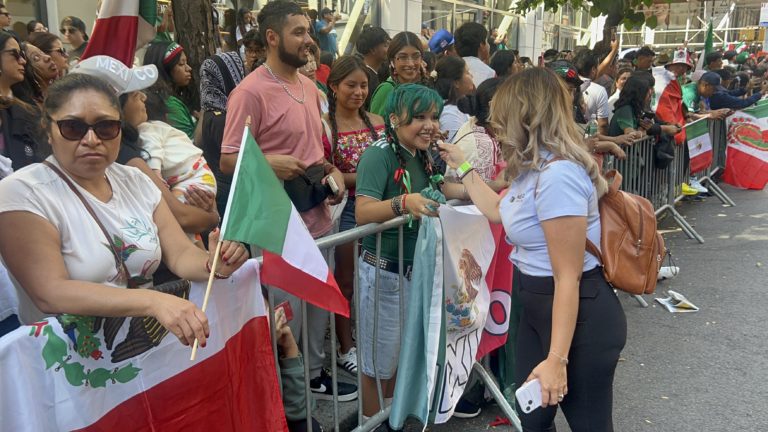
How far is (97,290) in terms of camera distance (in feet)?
6.38

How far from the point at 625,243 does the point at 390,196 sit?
1.24 meters

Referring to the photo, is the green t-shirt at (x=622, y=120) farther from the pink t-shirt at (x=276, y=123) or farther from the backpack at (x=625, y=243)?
the backpack at (x=625, y=243)

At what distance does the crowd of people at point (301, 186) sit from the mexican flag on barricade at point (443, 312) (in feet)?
0.64

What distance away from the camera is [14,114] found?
11.6ft

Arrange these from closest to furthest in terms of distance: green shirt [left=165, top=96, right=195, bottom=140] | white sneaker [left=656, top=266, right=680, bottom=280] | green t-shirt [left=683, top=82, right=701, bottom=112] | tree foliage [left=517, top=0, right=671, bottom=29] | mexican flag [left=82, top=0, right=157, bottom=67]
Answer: mexican flag [left=82, top=0, right=157, bottom=67]
green shirt [left=165, top=96, right=195, bottom=140]
white sneaker [left=656, top=266, right=680, bottom=280]
tree foliage [left=517, top=0, right=671, bottom=29]
green t-shirt [left=683, top=82, right=701, bottom=112]

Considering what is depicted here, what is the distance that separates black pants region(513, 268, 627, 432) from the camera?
8.22 ft

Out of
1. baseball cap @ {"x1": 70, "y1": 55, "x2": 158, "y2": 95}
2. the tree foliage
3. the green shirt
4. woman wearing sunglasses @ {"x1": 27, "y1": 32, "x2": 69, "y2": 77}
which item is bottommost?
the green shirt

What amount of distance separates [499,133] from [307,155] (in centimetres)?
144

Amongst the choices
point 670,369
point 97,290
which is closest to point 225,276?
point 97,290

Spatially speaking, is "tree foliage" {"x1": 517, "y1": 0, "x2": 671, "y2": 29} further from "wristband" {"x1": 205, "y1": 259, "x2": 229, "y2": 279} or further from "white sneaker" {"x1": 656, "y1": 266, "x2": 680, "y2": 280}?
"wristband" {"x1": 205, "y1": 259, "x2": 229, "y2": 279}

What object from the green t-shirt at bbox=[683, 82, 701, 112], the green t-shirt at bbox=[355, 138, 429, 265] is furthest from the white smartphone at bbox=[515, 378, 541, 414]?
the green t-shirt at bbox=[683, 82, 701, 112]

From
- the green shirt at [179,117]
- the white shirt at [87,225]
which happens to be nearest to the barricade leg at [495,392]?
the white shirt at [87,225]

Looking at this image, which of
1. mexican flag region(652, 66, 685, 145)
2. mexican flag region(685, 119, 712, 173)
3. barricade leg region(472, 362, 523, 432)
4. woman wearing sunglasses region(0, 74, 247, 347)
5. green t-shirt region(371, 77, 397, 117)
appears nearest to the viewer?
woman wearing sunglasses region(0, 74, 247, 347)

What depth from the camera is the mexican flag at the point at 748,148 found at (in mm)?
9469
